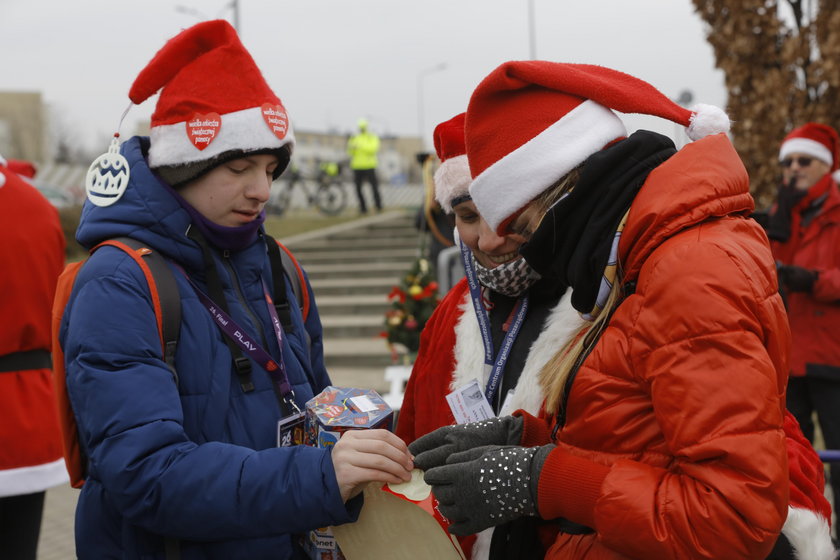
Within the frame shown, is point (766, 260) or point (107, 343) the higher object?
point (766, 260)

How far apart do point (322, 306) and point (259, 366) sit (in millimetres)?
8792

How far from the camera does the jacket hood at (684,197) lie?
4.57 ft

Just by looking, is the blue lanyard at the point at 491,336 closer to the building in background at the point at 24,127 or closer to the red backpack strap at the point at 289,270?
the red backpack strap at the point at 289,270

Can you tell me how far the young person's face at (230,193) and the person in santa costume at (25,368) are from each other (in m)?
1.53

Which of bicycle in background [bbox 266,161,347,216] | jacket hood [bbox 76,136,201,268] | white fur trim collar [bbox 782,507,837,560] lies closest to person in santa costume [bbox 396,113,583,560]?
white fur trim collar [bbox 782,507,837,560]

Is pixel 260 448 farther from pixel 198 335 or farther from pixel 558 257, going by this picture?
pixel 558 257

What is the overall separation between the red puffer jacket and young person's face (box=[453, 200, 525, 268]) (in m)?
0.76

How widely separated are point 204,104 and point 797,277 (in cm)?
340

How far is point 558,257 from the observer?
160cm

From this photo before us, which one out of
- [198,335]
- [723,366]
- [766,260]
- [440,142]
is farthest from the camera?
[440,142]

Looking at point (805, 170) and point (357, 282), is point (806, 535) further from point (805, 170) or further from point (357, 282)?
point (357, 282)

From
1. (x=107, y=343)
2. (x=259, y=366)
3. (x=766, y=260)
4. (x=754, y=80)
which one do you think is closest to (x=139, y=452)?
(x=107, y=343)

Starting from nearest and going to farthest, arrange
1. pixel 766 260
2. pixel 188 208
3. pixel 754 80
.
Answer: pixel 766 260 → pixel 188 208 → pixel 754 80

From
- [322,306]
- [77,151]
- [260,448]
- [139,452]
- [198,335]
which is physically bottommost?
[77,151]
